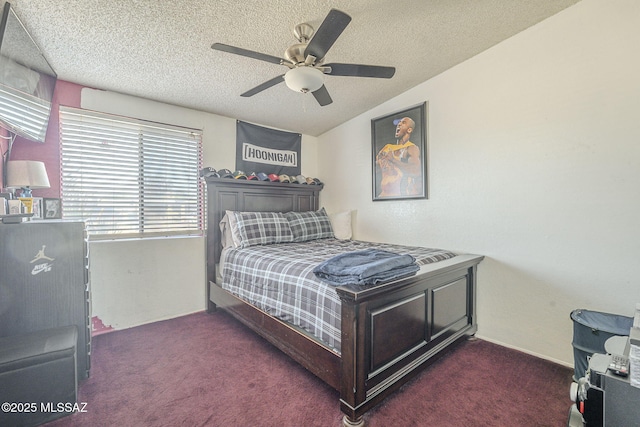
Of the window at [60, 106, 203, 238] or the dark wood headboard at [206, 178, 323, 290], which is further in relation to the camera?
the dark wood headboard at [206, 178, 323, 290]

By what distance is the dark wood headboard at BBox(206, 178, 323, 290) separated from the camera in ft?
10.3

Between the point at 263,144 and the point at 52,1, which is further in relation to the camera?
the point at 263,144

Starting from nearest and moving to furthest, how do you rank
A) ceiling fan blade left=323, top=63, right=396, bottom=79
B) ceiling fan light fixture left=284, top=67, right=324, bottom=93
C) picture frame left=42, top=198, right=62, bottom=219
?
ceiling fan light fixture left=284, top=67, right=324, bottom=93, ceiling fan blade left=323, top=63, right=396, bottom=79, picture frame left=42, top=198, right=62, bottom=219

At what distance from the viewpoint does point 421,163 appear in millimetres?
2854

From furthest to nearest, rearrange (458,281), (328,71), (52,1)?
(458,281)
(328,71)
(52,1)

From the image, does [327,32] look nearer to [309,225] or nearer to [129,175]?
[309,225]

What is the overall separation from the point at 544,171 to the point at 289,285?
215cm

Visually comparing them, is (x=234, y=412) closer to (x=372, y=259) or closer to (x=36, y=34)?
(x=372, y=259)

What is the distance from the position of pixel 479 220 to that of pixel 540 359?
3.80ft

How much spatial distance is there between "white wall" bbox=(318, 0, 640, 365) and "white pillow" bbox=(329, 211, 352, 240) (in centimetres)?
99

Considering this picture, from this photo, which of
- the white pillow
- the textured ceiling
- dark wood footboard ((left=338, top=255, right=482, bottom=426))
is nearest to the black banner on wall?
the textured ceiling

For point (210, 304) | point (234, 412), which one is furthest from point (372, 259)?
point (210, 304)

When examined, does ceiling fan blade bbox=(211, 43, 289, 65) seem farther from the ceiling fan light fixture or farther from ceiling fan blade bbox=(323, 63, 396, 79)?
ceiling fan blade bbox=(323, 63, 396, 79)

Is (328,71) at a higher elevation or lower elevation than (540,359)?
higher
